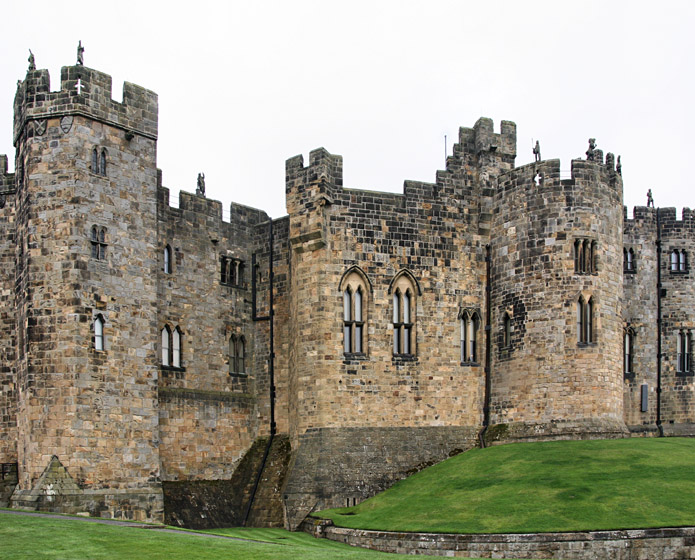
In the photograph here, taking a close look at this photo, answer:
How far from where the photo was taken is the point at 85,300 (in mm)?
30141

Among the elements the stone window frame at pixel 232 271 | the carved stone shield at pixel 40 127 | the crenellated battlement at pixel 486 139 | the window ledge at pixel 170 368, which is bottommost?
the window ledge at pixel 170 368

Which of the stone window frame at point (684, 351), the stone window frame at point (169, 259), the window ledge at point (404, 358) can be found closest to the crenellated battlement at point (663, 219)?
the stone window frame at point (684, 351)

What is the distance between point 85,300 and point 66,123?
5.82 meters

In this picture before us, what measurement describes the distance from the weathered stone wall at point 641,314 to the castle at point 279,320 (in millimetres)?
5524

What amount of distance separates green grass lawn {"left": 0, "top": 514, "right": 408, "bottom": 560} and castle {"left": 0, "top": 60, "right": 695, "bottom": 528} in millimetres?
4423

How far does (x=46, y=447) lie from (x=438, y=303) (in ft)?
49.0

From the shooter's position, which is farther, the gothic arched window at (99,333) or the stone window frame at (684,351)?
the stone window frame at (684,351)

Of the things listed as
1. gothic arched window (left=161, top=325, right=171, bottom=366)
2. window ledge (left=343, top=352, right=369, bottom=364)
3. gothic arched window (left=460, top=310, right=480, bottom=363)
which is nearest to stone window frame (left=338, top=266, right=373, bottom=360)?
window ledge (left=343, top=352, right=369, bottom=364)

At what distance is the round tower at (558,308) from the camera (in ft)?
110

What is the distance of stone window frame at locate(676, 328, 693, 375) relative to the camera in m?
42.3

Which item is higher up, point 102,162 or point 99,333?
point 102,162

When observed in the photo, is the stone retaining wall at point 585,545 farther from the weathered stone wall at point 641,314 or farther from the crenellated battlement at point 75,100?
the crenellated battlement at point 75,100

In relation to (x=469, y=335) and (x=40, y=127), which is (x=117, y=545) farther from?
(x=469, y=335)

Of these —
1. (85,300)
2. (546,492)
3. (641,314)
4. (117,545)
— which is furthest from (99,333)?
(641,314)
